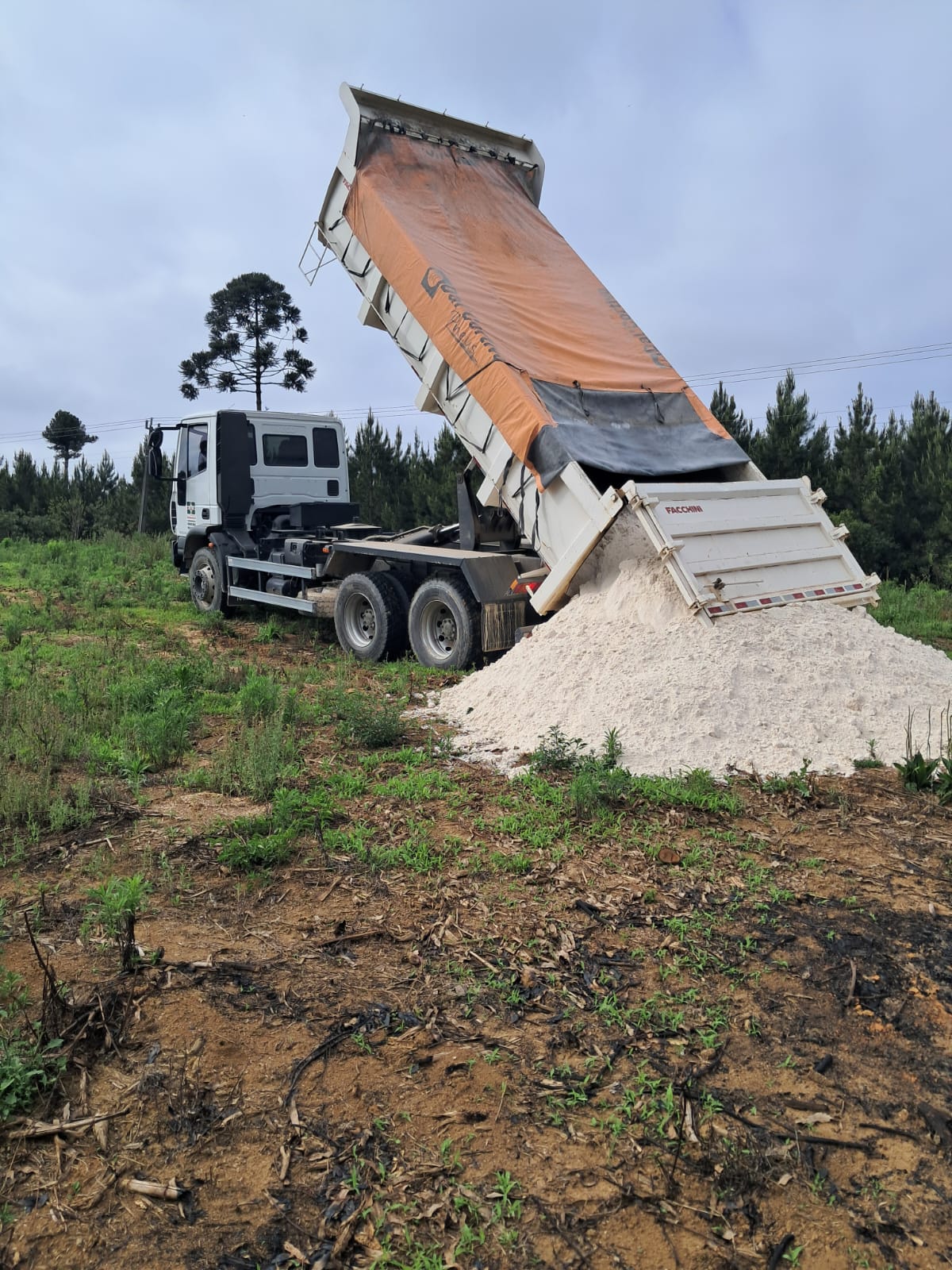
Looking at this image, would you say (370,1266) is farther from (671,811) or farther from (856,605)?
(856,605)

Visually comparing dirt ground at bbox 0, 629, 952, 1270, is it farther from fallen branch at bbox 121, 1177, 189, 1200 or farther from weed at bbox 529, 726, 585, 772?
weed at bbox 529, 726, 585, 772

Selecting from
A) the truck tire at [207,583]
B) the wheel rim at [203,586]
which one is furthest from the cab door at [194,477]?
the wheel rim at [203,586]

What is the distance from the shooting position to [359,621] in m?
11.3

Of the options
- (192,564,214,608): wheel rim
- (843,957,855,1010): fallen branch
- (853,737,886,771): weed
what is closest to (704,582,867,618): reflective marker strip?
(853,737,886,771): weed

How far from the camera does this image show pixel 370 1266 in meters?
2.50

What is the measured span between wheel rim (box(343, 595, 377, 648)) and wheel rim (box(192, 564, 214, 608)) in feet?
11.7

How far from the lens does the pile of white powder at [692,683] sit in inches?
261

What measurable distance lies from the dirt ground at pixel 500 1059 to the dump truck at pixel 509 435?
11.2 feet

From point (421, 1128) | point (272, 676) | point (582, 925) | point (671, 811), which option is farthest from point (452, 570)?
point (421, 1128)

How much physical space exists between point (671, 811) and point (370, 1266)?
3.59 meters

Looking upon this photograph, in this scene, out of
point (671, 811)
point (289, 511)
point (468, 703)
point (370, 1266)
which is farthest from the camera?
point (289, 511)

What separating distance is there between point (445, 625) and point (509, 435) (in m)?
2.26

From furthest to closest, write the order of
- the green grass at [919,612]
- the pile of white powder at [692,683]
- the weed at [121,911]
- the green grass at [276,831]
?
the green grass at [919,612] < the pile of white powder at [692,683] < the green grass at [276,831] < the weed at [121,911]

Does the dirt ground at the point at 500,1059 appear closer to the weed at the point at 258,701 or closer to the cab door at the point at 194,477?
the weed at the point at 258,701
